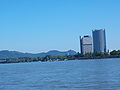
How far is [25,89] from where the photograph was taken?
134 feet

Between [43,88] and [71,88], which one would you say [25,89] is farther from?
[71,88]

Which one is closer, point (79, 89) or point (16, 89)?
point (79, 89)

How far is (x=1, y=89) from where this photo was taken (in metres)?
Answer: 42.5

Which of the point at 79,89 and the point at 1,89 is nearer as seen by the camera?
the point at 79,89

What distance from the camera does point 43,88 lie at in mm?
40719

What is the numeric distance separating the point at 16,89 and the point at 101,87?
397 inches

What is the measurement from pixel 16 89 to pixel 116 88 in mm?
11866

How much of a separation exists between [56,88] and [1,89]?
7247mm

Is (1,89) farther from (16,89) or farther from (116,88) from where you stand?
(116,88)

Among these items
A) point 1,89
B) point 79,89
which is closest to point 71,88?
point 79,89

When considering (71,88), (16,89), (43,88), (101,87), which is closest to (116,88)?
(101,87)

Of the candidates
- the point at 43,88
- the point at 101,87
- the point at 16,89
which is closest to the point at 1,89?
the point at 16,89

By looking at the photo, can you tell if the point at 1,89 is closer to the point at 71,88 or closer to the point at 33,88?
the point at 33,88

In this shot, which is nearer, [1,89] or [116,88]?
[116,88]
